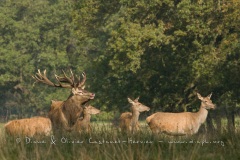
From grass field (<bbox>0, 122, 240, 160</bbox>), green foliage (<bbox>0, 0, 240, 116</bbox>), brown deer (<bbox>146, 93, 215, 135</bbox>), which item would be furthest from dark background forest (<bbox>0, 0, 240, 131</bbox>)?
grass field (<bbox>0, 122, 240, 160</bbox>)

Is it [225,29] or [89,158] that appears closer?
[89,158]

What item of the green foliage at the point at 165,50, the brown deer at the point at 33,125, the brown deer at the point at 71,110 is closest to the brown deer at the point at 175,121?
the brown deer at the point at 71,110

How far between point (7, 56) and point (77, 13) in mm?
27126

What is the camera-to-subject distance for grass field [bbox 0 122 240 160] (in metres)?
9.26

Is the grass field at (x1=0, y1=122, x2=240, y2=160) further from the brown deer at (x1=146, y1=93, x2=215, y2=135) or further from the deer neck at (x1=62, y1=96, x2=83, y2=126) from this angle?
the brown deer at (x1=146, y1=93, x2=215, y2=135)

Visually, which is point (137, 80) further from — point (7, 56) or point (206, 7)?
point (7, 56)

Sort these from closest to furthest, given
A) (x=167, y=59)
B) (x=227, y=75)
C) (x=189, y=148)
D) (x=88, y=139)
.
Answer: (x=189, y=148), (x=88, y=139), (x=227, y=75), (x=167, y=59)

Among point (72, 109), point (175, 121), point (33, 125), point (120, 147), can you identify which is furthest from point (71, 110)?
point (120, 147)

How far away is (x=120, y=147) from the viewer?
9852 millimetres

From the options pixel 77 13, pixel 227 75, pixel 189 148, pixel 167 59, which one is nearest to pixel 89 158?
pixel 189 148

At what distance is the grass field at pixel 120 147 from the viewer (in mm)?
9258

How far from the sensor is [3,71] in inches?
2227

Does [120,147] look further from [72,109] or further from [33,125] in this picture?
[72,109]

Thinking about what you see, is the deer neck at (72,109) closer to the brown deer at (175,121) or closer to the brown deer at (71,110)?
the brown deer at (71,110)
